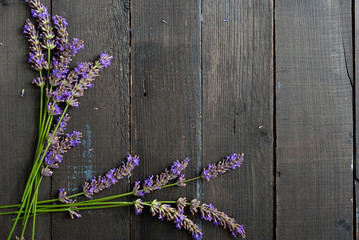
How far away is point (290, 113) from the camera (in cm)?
116

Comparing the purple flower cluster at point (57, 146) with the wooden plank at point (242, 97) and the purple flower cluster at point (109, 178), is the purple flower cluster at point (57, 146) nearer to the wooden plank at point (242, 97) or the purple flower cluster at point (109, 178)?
the purple flower cluster at point (109, 178)

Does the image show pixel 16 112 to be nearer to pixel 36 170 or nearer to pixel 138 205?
pixel 36 170

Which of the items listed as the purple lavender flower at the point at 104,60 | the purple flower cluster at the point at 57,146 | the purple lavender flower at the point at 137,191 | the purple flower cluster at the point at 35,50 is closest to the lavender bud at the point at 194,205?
the purple lavender flower at the point at 137,191

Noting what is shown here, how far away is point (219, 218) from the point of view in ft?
3.62

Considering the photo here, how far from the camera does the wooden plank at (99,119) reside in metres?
1.13

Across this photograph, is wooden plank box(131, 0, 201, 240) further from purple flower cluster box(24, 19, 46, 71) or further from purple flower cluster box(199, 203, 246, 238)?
purple flower cluster box(24, 19, 46, 71)

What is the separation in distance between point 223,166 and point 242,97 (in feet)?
0.79

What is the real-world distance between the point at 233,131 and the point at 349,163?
406 mm

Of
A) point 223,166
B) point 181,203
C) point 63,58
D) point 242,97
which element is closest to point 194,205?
point 181,203

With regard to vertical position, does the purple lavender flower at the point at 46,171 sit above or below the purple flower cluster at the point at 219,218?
above

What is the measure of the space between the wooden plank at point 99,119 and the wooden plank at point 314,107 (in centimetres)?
52

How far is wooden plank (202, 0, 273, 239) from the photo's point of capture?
1.15 m

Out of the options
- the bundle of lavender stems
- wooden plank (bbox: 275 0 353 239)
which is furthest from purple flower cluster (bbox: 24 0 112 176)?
wooden plank (bbox: 275 0 353 239)

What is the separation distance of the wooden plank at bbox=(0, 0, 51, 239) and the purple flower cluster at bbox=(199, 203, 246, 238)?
511 mm
